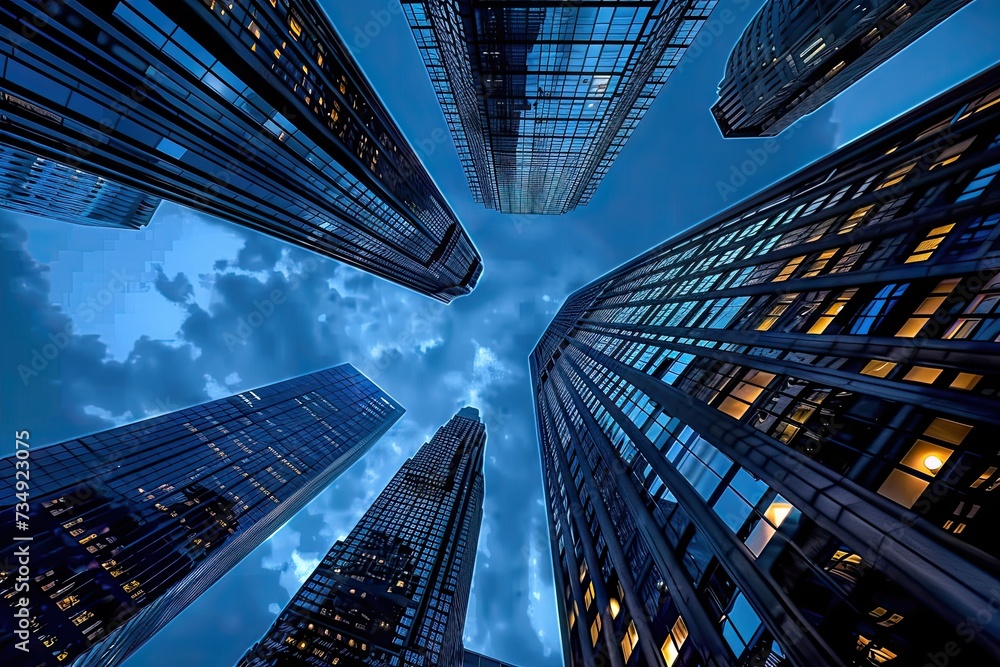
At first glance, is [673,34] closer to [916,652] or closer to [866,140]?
[866,140]

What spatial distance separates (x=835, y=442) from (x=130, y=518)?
71.8 metres

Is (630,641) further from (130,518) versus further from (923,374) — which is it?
(130,518)

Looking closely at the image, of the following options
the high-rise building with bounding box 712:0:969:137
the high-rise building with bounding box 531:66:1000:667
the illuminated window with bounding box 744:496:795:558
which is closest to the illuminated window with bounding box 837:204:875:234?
the high-rise building with bounding box 531:66:1000:667

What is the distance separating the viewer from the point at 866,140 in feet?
84.6

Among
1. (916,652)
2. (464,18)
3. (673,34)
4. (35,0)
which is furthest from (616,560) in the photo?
(673,34)

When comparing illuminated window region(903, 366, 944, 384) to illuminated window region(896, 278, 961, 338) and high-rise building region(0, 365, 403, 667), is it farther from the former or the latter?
high-rise building region(0, 365, 403, 667)

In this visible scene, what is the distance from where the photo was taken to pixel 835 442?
14.5 metres

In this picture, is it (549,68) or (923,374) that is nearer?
(923,374)

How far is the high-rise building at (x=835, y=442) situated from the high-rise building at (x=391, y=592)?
2140 inches

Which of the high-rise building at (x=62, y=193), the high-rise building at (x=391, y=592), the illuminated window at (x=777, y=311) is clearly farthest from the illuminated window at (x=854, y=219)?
the high-rise building at (x=62, y=193)

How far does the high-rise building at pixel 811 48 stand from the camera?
185 feet

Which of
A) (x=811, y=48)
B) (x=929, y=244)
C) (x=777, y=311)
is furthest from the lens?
(x=811, y=48)

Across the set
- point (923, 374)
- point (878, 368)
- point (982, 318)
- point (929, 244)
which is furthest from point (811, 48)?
point (923, 374)

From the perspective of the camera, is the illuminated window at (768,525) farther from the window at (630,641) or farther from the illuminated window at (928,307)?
the window at (630,641)
